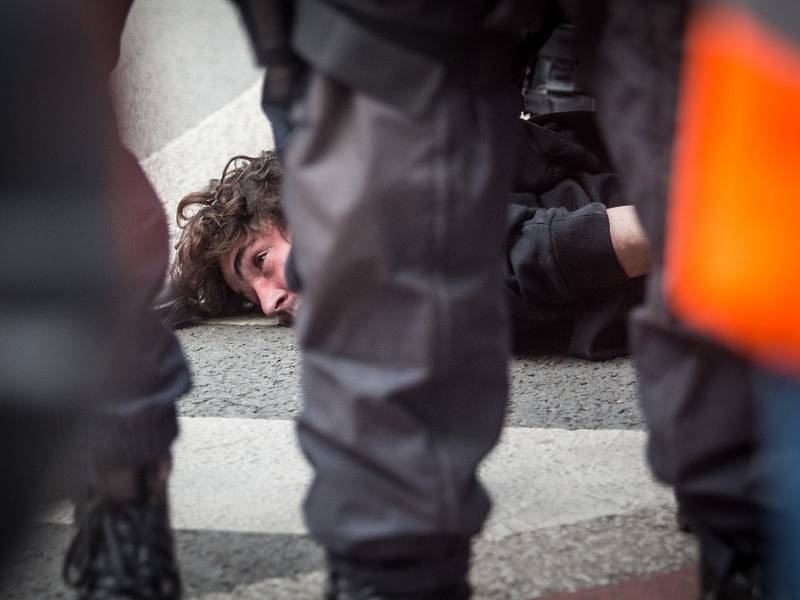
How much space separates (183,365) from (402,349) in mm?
345

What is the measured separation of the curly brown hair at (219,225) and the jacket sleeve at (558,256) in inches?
28.7

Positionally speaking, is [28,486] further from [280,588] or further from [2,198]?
[280,588]

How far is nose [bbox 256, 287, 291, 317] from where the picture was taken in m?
2.46

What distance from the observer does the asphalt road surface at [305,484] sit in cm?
118

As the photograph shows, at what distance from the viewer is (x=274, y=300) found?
2455 millimetres

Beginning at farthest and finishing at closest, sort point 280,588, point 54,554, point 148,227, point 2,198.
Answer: point 54,554, point 280,588, point 148,227, point 2,198

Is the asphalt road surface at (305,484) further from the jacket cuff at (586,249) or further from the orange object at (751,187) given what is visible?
the orange object at (751,187)

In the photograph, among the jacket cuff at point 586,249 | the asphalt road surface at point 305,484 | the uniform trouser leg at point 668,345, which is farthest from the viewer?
the jacket cuff at point 586,249

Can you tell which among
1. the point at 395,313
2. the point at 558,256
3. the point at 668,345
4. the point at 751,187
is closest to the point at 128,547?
the point at 395,313

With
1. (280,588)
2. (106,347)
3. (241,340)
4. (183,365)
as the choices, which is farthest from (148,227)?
(241,340)

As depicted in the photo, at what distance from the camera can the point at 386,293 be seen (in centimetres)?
87

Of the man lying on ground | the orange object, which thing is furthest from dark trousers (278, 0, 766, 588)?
the man lying on ground

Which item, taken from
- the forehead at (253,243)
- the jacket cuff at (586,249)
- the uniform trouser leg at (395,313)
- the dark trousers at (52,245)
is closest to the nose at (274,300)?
the forehead at (253,243)

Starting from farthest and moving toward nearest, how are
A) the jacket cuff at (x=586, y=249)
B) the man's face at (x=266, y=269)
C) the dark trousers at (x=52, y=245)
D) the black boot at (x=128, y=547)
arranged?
the man's face at (x=266, y=269) → the jacket cuff at (x=586, y=249) → the black boot at (x=128, y=547) → the dark trousers at (x=52, y=245)
